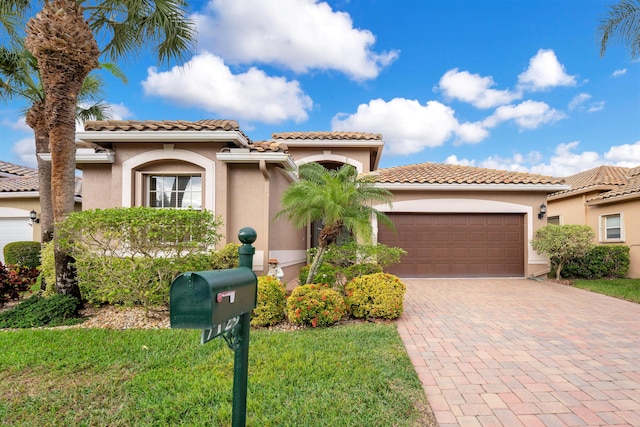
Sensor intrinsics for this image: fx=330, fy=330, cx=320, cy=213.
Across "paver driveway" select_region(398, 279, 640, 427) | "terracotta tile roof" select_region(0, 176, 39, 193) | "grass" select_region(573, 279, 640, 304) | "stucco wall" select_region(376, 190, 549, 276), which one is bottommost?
"grass" select_region(573, 279, 640, 304)

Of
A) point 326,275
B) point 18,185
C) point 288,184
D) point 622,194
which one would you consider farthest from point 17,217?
point 622,194

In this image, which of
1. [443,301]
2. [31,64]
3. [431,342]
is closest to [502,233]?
[443,301]

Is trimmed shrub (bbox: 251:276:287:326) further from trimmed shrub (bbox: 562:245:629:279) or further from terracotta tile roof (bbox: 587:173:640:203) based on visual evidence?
terracotta tile roof (bbox: 587:173:640:203)

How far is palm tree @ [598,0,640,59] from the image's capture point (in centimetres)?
993

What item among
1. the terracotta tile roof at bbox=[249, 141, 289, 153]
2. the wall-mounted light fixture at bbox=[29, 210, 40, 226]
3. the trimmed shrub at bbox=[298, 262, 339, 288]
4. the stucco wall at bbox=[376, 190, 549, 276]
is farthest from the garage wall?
the stucco wall at bbox=[376, 190, 549, 276]

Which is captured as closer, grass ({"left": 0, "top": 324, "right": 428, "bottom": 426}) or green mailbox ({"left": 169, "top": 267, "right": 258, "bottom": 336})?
green mailbox ({"left": 169, "top": 267, "right": 258, "bottom": 336})

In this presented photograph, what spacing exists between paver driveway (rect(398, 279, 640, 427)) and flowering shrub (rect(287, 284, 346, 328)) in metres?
1.31

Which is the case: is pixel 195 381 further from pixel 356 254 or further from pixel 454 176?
pixel 454 176

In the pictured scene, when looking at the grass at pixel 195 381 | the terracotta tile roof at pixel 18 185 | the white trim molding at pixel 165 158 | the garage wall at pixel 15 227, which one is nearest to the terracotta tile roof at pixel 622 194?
the grass at pixel 195 381

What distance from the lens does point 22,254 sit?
1412cm

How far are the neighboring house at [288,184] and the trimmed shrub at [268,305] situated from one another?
2.83 m

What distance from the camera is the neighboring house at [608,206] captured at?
13519mm

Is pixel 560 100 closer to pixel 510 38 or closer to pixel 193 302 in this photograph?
pixel 510 38

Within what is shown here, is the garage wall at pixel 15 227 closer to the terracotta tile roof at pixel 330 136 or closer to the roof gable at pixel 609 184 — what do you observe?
the terracotta tile roof at pixel 330 136
